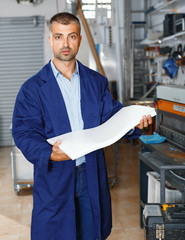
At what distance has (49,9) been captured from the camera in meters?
6.93

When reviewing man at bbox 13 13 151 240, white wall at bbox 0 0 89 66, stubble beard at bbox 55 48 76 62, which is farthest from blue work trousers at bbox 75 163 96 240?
white wall at bbox 0 0 89 66

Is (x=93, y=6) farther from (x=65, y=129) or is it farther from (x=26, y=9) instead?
(x=65, y=129)

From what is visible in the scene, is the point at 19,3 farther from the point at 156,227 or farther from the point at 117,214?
the point at 156,227

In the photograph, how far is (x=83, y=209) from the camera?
73.0 inches

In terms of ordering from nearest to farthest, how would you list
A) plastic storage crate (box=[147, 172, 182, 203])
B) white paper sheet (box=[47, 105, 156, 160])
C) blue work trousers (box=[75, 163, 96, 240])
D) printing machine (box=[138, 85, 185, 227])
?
1. white paper sheet (box=[47, 105, 156, 160])
2. blue work trousers (box=[75, 163, 96, 240])
3. printing machine (box=[138, 85, 185, 227])
4. plastic storage crate (box=[147, 172, 182, 203])

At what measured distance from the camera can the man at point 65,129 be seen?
1.65 metres

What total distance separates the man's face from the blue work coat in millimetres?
128

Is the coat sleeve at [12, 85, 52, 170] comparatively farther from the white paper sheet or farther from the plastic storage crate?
the plastic storage crate

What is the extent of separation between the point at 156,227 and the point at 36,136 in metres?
0.78

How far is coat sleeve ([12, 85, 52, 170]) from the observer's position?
5.07 feet

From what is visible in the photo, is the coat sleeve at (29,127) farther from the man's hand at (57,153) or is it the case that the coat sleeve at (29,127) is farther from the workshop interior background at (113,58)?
the workshop interior background at (113,58)

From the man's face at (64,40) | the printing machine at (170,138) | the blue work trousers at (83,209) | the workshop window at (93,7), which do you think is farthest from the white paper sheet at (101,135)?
the workshop window at (93,7)

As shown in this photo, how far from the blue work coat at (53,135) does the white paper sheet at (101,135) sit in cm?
10

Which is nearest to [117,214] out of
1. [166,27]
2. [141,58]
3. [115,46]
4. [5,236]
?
[5,236]
